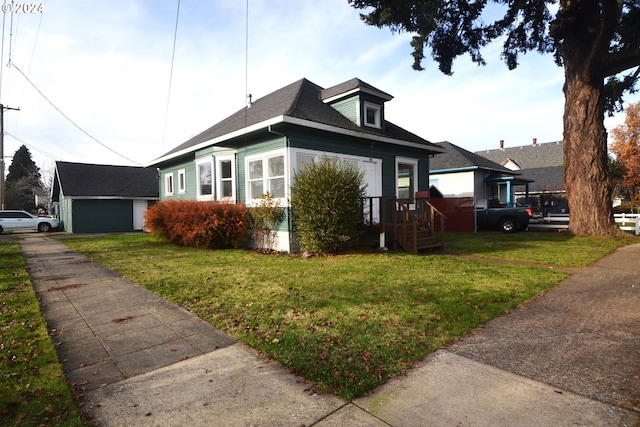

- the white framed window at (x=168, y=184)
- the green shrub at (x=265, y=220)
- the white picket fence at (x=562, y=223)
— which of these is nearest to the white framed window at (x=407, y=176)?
the green shrub at (x=265, y=220)

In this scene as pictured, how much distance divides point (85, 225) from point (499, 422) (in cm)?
2599

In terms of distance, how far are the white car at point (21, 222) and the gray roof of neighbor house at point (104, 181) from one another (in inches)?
104

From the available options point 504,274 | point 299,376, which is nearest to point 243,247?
point 504,274

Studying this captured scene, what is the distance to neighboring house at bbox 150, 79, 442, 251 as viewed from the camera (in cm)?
1009

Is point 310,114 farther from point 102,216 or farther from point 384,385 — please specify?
point 102,216

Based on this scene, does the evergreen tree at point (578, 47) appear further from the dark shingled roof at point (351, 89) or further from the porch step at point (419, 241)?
the porch step at point (419, 241)

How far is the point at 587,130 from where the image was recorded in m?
13.3

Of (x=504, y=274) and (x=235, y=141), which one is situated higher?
(x=235, y=141)

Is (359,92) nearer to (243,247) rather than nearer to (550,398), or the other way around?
(243,247)

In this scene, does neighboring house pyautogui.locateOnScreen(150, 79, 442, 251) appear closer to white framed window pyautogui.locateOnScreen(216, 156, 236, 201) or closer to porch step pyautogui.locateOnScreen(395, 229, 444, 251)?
white framed window pyautogui.locateOnScreen(216, 156, 236, 201)

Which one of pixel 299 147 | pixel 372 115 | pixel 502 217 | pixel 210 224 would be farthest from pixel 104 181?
pixel 502 217

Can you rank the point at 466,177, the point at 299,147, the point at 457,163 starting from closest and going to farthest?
1. the point at 299,147
2. the point at 466,177
3. the point at 457,163

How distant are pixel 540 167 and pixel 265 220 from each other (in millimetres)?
37847

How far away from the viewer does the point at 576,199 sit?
1366 cm
